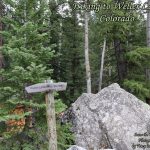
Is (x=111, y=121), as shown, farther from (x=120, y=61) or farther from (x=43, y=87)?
(x=120, y=61)

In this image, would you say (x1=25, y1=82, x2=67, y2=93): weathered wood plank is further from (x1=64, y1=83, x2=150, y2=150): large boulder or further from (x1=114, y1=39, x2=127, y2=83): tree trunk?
(x1=114, y1=39, x2=127, y2=83): tree trunk

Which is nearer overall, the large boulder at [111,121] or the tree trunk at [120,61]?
the large boulder at [111,121]

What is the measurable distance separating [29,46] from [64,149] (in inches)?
156

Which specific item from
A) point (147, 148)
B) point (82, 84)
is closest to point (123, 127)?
point (147, 148)

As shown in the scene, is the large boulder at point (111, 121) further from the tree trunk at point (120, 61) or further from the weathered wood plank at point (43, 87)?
the tree trunk at point (120, 61)

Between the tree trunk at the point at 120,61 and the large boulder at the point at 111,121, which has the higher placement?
the tree trunk at the point at 120,61

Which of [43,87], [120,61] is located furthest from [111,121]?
[120,61]

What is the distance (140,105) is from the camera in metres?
14.8

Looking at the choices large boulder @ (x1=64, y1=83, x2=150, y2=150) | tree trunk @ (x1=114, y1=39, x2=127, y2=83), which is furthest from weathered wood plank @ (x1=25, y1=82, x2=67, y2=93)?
tree trunk @ (x1=114, y1=39, x2=127, y2=83)

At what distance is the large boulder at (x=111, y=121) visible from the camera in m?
13.5

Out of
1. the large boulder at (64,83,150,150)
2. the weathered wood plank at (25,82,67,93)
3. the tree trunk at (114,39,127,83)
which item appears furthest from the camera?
the tree trunk at (114,39,127,83)

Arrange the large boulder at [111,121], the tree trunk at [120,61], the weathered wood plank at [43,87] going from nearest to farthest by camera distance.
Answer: the weathered wood plank at [43,87] < the large boulder at [111,121] < the tree trunk at [120,61]

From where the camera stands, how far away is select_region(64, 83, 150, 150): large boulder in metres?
13.5

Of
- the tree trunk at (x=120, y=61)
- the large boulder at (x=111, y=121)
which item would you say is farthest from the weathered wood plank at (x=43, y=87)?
the tree trunk at (x=120, y=61)
